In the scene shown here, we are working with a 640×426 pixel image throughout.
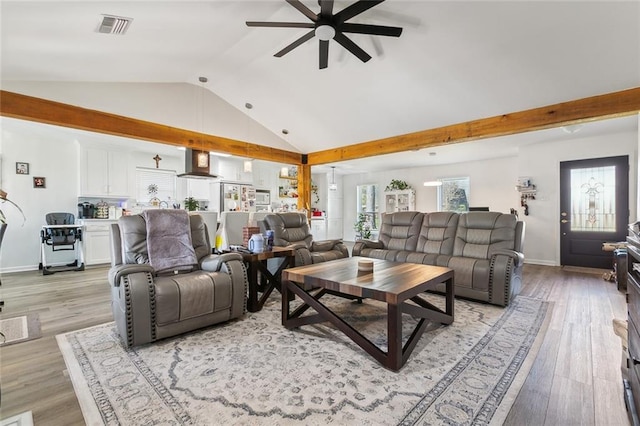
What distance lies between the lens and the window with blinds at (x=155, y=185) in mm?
6832

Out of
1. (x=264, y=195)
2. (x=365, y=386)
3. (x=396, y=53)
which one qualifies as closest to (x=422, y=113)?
(x=396, y=53)

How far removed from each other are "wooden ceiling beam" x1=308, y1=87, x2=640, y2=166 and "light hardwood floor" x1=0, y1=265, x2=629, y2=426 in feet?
7.39

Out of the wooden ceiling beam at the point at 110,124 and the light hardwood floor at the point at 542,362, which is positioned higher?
the wooden ceiling beam at the point at 110,124

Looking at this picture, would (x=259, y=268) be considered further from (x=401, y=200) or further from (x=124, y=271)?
(x=401, y=200)

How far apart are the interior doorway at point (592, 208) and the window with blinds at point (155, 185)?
8646mm

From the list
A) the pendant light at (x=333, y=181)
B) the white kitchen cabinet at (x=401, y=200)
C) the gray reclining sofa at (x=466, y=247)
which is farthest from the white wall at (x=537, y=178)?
the gray reclining sofa at (x=466, y=247)

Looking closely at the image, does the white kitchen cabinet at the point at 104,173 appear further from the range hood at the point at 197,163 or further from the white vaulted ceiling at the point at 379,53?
the white vaulted ceiling at the point at 379,53

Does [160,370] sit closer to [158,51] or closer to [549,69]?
[158,51]

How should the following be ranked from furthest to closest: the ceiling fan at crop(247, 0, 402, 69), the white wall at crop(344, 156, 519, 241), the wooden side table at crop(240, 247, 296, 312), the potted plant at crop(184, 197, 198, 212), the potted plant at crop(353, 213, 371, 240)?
the potted plant at crop(353, 213, 371, 240) < the white wall at crop(344, 156, 519, 241) < the potted plant at crop(184, 197, 198, 212) < the wooden side table at crop(240, 247, 296, 312) < the ceiling fan at crop(247, 0, 402, 69)

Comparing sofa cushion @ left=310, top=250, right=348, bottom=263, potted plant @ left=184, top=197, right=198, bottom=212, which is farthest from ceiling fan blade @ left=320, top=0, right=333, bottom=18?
potted plant @ left=184, top=197, right=198, bottom=212

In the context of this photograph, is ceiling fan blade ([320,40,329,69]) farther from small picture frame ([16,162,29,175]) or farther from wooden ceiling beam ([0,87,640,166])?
small picture frame ([16,162,29,175])

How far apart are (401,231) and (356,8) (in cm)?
311

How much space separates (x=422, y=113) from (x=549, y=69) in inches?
64.2

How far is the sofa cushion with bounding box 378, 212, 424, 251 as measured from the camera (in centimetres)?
446
